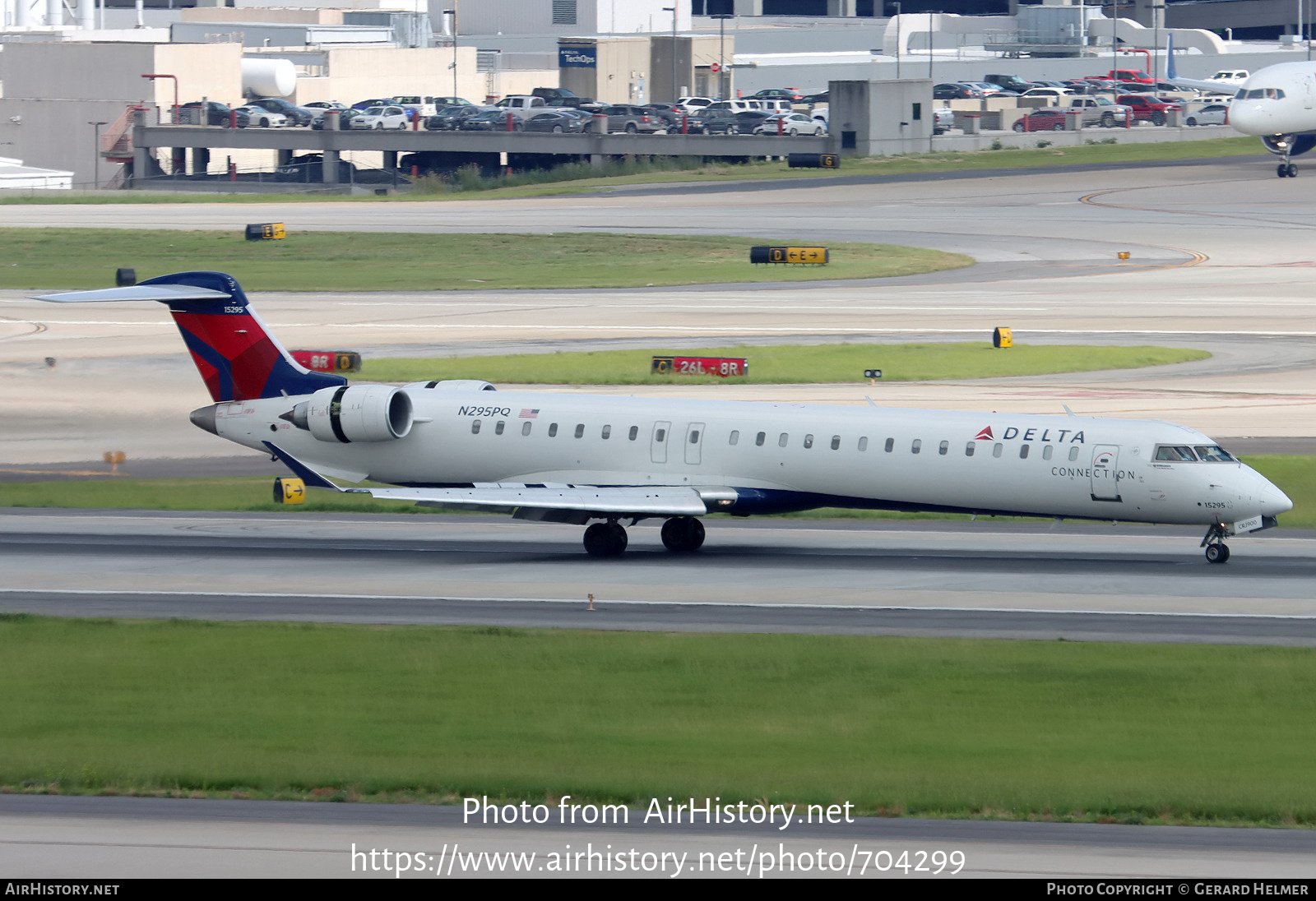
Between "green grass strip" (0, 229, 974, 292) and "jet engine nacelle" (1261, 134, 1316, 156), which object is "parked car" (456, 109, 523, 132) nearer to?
"green grass strip" (0, 229, 974, 292)

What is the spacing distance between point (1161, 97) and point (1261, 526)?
5389 inches

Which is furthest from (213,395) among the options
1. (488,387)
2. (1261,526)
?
(1261,526)

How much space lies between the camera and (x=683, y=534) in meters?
38.3

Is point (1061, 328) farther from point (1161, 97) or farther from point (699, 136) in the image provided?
point (1161, 97)

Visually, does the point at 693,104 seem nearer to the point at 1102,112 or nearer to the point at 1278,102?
the point at 1102,112

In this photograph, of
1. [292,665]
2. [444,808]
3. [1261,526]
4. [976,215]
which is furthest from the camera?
[976,215]

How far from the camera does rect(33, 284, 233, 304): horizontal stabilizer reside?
36.9 meters

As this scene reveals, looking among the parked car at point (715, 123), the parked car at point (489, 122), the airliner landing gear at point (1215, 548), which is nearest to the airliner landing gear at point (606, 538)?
the airliner landing gear at point (1215, 548)

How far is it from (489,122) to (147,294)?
107085mm

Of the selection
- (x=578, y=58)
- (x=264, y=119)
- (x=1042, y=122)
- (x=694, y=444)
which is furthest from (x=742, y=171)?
(x=694, y=444)

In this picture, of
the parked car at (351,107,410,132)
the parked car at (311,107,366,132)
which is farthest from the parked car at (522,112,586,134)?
the parked car at (311,107,366,132)

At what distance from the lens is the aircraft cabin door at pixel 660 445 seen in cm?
3759

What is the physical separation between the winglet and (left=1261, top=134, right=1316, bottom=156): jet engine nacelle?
3402 inches

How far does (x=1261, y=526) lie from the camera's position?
34.1 metres
